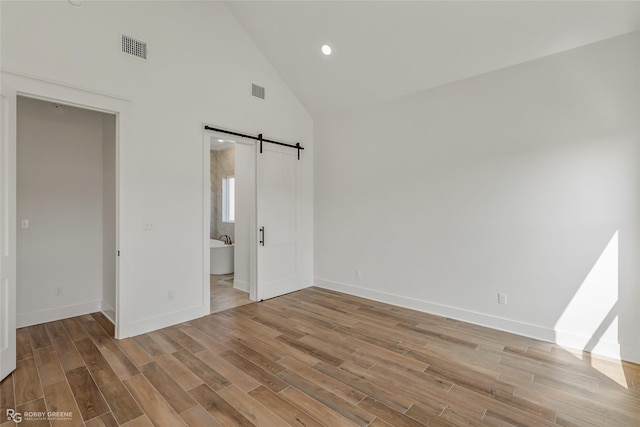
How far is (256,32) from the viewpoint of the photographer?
435 centimetres

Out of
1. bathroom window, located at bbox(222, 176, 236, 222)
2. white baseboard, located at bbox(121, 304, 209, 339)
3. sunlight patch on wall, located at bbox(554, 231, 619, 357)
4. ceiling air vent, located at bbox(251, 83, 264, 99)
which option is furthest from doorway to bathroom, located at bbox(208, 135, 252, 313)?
sunlight patch on wall, located at bbox(554, 231, 619, 357)

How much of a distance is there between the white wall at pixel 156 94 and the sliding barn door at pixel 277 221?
72cm

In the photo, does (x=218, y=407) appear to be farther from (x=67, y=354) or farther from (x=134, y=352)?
(x=67, y=354)

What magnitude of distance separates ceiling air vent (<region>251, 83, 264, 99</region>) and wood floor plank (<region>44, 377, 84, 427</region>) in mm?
3903

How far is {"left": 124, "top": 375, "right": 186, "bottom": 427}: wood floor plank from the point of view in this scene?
6.55ft

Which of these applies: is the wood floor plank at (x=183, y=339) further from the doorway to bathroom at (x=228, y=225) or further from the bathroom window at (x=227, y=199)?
the bathroom window at (x=227, y=199)

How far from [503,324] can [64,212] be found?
549 cm

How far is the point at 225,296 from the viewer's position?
4809 millimetres

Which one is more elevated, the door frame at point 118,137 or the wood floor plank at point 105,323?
the door frame at point 118,137

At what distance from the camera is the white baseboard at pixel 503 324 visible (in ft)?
9.39

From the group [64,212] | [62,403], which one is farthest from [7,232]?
[64,212]

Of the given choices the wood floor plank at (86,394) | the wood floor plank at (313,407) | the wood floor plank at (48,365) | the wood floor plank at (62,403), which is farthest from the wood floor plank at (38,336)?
the wood floor plank at (313,407)

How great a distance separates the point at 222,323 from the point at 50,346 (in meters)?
1.64

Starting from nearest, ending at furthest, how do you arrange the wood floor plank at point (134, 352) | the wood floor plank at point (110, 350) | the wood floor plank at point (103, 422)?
the wood floor plank at point (103, 422)
the wood floor plank at point (110, 350)
the wood floor plank at point (134, 352)
